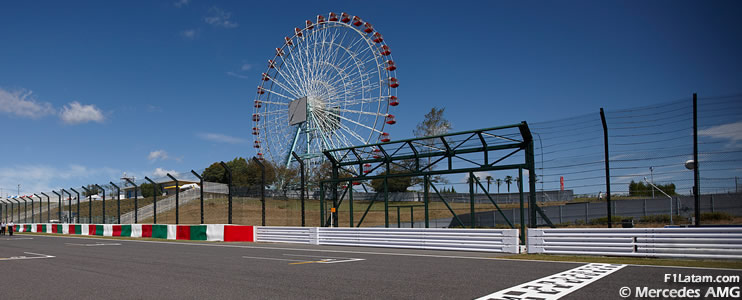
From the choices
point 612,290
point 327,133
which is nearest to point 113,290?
point 612,290

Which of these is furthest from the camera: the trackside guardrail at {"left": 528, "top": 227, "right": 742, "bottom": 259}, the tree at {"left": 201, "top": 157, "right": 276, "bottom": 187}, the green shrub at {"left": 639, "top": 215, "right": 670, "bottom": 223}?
the tree at {"left": 201, "top": 157, "right": 276, "bottom": 187}

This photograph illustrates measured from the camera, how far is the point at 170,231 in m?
28.5

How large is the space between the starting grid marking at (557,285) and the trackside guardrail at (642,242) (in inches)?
113

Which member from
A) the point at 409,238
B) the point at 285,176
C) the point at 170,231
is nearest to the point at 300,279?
the point at 409,238

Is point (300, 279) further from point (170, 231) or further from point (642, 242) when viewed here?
point (170, 231)

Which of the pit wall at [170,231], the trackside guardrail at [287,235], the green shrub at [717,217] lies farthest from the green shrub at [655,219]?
the pit wall at [170,231]

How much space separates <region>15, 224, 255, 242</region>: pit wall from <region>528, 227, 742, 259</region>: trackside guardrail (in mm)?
14387

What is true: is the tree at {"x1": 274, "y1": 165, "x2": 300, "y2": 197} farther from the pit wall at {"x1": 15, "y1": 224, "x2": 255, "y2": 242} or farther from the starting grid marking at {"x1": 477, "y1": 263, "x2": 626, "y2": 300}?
the starting grid marking at {"x1": 477, "y1": 263, "x2": 626, "y2": 300}

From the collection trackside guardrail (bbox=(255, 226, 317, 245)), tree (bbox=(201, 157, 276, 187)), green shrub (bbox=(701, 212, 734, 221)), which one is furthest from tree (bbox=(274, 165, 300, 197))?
green shrub (bbox=(701, 212, 734, 221))

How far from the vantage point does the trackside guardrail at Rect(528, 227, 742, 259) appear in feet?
37.0

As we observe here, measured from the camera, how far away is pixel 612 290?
713 cm

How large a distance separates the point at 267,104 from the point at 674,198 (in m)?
44.3

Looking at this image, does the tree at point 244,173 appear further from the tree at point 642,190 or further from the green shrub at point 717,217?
the green shrub at point 717,217

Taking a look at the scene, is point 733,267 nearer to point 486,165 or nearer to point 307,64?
point 486,165
